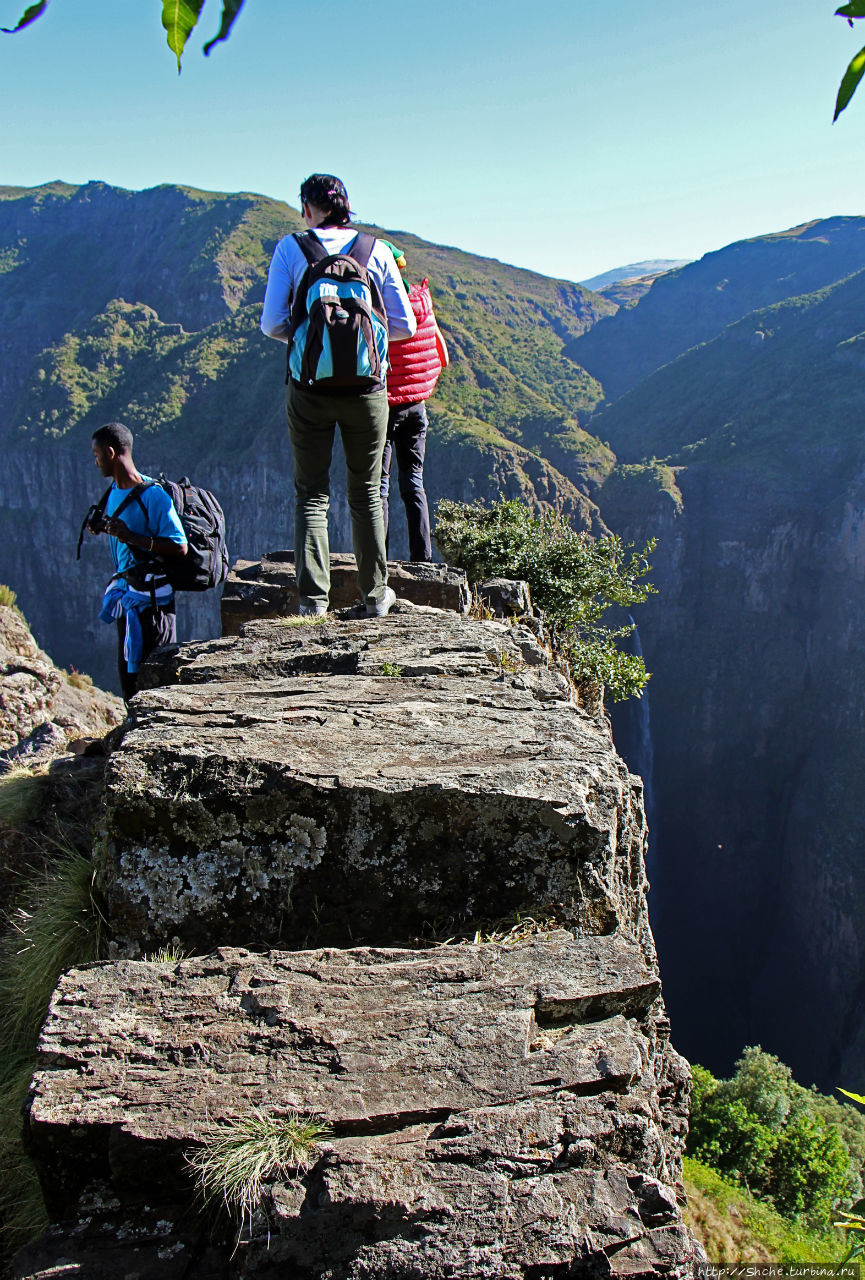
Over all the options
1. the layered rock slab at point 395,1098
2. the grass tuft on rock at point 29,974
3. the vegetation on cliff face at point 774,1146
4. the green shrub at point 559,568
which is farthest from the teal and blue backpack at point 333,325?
the vegetation on cliff face at point 774,1146

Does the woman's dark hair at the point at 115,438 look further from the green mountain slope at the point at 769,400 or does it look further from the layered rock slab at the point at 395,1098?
the green mountain slope at the point at 769,400

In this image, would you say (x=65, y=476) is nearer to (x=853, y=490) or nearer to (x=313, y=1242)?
(x=853, y=490)

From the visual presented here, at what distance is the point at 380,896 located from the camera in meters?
2.33

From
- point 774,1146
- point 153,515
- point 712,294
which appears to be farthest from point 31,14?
point 712,294

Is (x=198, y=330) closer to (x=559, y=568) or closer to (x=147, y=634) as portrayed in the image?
(x=559, y=568)

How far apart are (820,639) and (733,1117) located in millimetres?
42911

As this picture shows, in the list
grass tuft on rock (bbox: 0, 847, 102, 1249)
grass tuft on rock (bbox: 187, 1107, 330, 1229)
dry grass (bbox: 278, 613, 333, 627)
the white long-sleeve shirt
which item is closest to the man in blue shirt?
dry grass (bbox: 278, 613, 333, 627)

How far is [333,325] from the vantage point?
12.4 ft

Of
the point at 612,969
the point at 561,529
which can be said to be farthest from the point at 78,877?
the point at 561,529

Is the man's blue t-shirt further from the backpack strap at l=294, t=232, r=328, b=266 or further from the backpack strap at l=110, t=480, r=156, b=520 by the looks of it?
the backpack strap at l=294, t=232, r=328, b=266

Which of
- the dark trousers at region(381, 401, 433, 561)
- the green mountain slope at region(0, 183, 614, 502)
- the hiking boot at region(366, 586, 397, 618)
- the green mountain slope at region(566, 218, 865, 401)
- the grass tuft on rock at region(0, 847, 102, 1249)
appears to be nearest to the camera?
the grass tuft on rock at region(0, 847, 102, 1249)

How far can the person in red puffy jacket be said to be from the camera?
5418 mm

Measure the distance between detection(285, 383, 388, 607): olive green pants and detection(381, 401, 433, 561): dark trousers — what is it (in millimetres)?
1001

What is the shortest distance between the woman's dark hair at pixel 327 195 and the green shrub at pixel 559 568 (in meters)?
4.63
